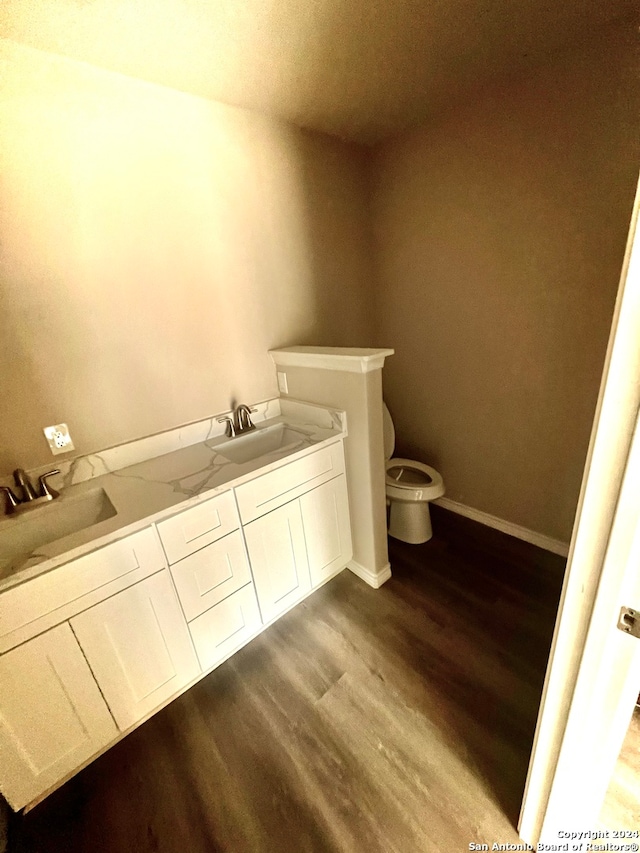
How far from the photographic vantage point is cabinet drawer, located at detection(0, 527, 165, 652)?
95cm

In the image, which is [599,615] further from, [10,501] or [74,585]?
[10,501]

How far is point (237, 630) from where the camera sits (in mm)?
1446

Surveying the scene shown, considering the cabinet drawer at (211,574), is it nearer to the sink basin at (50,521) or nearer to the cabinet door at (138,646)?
the cabinet door at (138,646)

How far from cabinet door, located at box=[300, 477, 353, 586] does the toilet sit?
388mm

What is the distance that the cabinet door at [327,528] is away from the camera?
1608 mm

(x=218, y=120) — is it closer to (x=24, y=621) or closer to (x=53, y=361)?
(x=53, y=361)

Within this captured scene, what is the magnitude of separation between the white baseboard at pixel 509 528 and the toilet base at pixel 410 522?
34 cm

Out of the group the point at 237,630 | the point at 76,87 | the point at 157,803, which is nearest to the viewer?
the point at 157,803

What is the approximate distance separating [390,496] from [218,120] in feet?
6.70

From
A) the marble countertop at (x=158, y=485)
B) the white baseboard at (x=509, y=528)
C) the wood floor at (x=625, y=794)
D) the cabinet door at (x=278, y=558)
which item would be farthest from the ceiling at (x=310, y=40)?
the wood floor at (x=625, y=794)

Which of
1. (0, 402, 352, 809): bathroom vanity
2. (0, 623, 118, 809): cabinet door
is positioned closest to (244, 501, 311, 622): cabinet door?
(0, 402, 352, 809): bathroom vanity

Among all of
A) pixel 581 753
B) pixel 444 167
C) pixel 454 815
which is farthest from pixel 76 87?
pixel 454 815

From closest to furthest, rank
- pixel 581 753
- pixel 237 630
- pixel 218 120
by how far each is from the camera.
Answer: pixel 581 753 < pixel 237 630 < pixel 218 120

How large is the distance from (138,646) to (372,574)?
110cm
